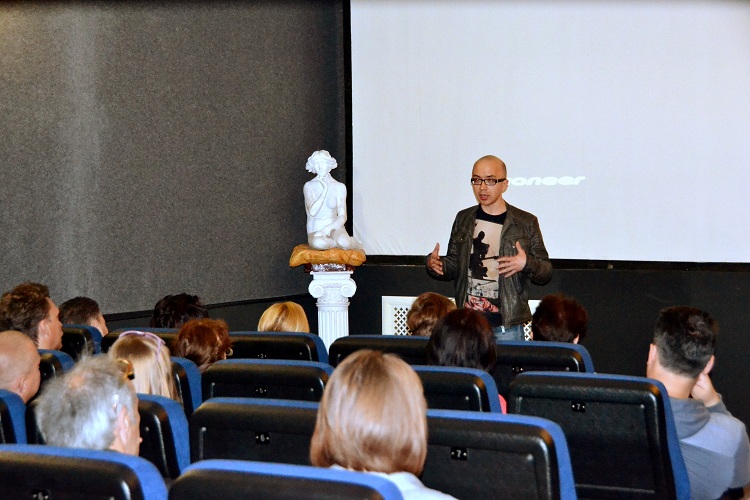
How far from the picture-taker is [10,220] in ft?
15.3

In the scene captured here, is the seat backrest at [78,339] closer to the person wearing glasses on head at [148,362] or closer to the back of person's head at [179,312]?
the back of person's head at [179,312]

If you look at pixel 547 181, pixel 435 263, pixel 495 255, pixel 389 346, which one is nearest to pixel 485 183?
pixel 495 255

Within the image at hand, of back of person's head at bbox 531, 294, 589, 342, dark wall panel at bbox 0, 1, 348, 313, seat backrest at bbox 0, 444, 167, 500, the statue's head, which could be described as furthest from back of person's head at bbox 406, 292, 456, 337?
the statue's head

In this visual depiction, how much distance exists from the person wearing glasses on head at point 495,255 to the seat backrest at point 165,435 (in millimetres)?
2456

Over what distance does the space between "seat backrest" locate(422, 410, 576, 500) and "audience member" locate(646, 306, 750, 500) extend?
2.54 feet

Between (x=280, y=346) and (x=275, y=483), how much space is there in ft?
6.23

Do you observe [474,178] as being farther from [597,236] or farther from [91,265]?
[91,265]

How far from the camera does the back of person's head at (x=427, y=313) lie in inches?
136

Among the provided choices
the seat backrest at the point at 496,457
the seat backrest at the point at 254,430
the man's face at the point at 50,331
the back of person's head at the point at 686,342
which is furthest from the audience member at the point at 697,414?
the man's face at the point at 50,331

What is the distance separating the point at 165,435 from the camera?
6.54 ft

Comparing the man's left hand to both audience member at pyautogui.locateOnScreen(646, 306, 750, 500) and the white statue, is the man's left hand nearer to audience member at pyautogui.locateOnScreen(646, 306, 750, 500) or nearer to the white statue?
audience member at pyautogui.locateOnScreen(646, 306, 750, 500)

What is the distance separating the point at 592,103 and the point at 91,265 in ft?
11.1

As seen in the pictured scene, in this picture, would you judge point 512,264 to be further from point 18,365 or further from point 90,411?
point 90,411

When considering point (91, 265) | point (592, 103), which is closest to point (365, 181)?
point (592, 103)
